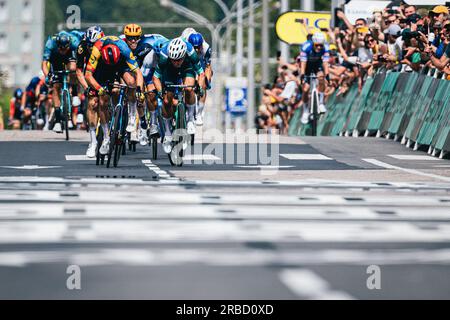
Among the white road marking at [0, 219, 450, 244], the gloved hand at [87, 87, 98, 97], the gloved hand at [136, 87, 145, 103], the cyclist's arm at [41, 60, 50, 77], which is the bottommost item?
the white road marking at [0, 219, 450, 244]

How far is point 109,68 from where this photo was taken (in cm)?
2041

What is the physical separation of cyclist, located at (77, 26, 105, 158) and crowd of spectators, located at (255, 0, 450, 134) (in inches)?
207

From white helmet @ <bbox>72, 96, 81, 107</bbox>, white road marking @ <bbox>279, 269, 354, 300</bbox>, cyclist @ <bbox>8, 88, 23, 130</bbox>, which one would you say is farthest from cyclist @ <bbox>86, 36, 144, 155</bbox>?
cyclist @ <bbox>8, 88, 23, 130</bbox>

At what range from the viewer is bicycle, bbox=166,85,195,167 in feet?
67.8

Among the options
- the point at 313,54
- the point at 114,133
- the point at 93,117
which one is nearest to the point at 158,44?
the point at 93,117

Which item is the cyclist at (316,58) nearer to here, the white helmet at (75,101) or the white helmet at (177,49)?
the white helmet at (75,101)

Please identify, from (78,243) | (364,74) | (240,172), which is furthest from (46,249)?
(364,74)

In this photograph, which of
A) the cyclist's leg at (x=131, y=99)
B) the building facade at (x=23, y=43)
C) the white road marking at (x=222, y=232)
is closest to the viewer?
the white road marking at (x=222, y=232)

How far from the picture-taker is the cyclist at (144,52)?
69.5ft

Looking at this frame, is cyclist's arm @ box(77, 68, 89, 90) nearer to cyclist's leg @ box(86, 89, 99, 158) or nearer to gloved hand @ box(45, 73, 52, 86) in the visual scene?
cyclist's leg @ box(86, 89, 99, 158)

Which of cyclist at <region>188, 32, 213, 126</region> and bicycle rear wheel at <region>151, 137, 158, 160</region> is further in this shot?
cyclist at <region>188, 32, 213, 126</region>

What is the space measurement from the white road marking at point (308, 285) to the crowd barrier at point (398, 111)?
14.4m

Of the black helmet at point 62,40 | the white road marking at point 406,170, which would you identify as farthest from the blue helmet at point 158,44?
the black helmet at point 62,40
